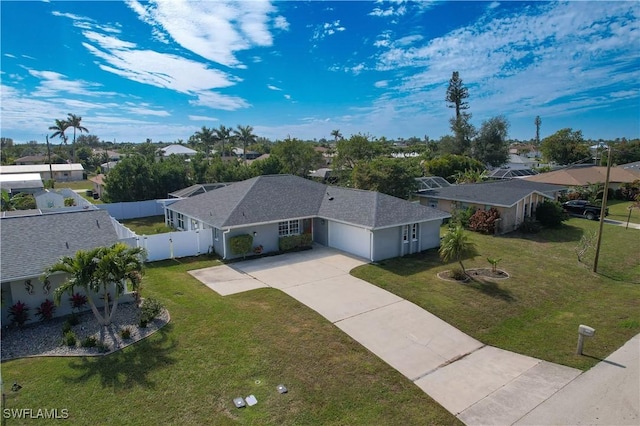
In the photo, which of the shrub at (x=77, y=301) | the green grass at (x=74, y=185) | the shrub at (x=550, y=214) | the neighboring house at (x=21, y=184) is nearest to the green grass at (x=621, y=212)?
the shrub at (x=550, y=214)

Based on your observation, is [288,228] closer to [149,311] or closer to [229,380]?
[149,311]

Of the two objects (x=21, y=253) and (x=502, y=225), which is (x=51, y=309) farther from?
(x=502, y=225)

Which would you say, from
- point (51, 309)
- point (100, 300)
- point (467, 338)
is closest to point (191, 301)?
point (100, 300)

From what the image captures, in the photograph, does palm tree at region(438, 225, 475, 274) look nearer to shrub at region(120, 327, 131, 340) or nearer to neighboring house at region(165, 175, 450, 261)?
neighboring house at region(165, 175, 450, 261)

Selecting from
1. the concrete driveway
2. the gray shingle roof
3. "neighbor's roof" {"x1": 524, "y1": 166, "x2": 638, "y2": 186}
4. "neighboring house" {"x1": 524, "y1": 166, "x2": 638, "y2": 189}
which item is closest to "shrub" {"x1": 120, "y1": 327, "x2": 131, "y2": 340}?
the gray shingle roof

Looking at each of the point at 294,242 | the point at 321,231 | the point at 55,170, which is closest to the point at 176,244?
the point at 294,242
